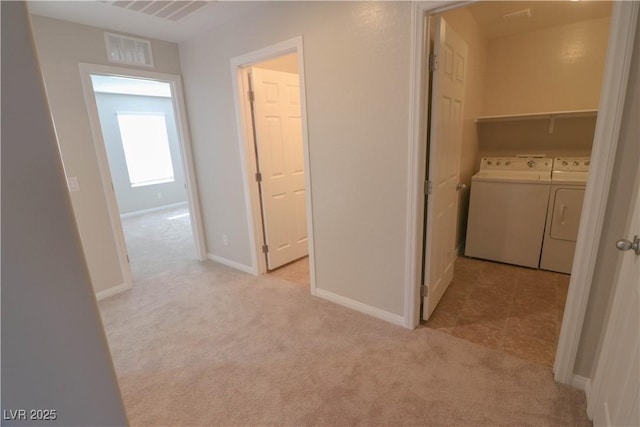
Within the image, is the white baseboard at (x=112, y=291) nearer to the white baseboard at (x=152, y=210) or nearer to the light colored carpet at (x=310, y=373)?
the light colored carpet at (x=310, y=373)

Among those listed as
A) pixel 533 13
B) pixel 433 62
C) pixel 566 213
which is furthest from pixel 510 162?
pixel 433 62

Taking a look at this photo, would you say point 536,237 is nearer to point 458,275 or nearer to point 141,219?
point 458,275

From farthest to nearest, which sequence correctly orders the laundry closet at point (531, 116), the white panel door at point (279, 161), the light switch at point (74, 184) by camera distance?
the white panel door at point (279, 161), the laundry closet at point (531, 116), the light switch at point (74, 184)

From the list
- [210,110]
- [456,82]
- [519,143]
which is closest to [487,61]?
[519,143]

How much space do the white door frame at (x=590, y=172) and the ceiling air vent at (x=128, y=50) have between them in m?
2.50

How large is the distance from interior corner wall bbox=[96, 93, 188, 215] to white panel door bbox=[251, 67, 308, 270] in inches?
112

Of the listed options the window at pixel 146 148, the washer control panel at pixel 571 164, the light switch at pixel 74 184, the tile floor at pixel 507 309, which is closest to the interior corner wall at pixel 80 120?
the light switch at pixel 74 184

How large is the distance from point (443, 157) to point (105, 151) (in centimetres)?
291

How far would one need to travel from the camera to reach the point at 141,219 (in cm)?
580

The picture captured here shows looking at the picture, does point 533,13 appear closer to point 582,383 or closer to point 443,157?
point 443,157

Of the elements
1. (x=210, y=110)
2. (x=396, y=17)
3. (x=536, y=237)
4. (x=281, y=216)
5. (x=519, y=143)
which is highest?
(x=396, y=17)

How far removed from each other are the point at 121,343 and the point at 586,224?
2904mm

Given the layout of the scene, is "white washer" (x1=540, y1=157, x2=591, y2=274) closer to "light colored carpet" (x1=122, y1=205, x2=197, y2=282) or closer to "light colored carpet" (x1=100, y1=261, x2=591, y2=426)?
"light colored carpet" (x1=100, y1=261, x2=591, y2=426)

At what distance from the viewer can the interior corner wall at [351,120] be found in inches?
73.3
